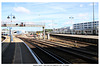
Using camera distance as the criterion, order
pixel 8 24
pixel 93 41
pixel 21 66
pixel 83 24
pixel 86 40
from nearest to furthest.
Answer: pixel 21 66 < pixel 93 41 < pixel 86 40 < pixel 8 24 < pixel 83 24

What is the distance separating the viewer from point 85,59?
55.4ft

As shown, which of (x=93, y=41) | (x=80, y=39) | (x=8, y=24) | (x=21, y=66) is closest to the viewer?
(x=21, y=66)

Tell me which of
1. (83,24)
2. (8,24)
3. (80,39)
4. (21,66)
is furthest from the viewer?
(83,24)

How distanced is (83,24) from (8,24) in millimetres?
96292

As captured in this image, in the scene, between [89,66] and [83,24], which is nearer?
[89,66]

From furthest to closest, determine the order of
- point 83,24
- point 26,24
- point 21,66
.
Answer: point 83,24
point 26,24
point 21,66

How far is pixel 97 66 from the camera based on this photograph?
510 inches

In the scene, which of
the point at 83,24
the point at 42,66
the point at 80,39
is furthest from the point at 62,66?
the point at 83,24

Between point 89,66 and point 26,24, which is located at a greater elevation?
point 26,24

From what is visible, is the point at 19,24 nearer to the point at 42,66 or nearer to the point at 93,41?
the point at 93,41

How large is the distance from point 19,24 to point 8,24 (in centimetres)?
415

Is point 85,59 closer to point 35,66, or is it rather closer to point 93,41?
point 35,66

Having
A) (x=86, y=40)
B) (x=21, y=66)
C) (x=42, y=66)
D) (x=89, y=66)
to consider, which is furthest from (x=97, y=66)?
(x=86, y=40)

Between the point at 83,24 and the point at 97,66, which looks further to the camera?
the point at 83,24
